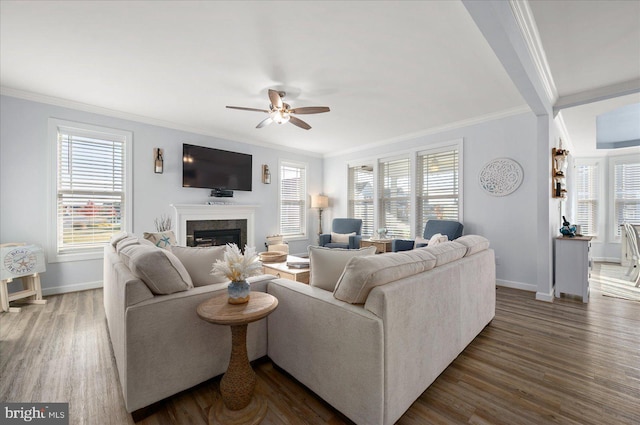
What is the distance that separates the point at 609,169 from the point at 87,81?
988 cm

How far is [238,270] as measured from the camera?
1.55m

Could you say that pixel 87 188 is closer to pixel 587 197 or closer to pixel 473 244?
pixel 473 244

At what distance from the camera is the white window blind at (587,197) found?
6.21 meters

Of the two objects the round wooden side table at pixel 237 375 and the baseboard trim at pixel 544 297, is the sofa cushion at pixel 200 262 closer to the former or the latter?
the round wooden side table at pixel 237 375

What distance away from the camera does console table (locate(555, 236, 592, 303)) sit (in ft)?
10.8

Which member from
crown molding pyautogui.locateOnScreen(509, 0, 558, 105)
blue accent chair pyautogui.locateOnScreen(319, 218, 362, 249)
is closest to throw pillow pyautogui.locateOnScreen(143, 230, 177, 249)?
blue accent chair pyautogui.locateOnScreen(319, 218, 362, 249)

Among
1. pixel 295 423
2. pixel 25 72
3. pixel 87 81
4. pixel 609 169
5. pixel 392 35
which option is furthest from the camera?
pixel 609 169

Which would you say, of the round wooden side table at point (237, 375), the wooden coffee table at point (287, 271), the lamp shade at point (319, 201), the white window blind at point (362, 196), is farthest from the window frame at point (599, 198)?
the round wooden side table at point (237, 375)

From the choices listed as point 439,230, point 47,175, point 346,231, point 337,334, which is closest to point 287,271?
point 337,334

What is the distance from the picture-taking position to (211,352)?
1.73m

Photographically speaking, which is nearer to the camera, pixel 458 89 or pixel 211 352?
pixel 211 352

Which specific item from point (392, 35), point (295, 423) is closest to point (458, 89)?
point (392, 35)

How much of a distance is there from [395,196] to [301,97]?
295 centimetres

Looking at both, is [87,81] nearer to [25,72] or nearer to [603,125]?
[25,72]
